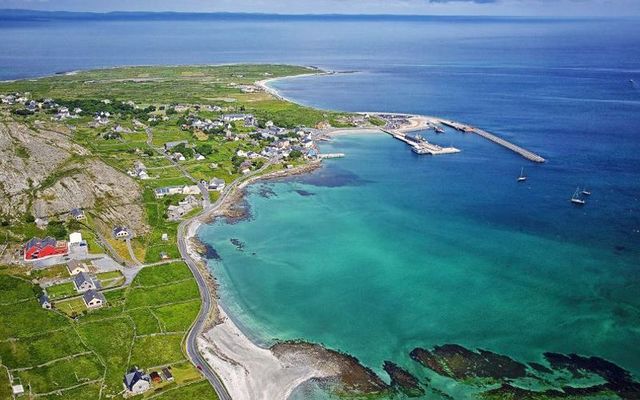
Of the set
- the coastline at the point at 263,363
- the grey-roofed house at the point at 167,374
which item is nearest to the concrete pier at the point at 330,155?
the coastline at the point at 263,363

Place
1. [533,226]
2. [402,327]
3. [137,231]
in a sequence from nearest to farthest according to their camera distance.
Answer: [402,327] → [137,231] → [533,226]

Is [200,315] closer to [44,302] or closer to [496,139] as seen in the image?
[44,302]

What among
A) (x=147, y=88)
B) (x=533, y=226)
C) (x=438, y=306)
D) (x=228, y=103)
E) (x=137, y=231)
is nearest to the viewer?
(x=438, y=306)

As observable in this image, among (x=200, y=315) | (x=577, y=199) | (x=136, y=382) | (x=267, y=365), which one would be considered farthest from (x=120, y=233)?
(x=577, y=199)

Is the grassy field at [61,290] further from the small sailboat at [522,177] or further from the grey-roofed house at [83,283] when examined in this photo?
the small sailboat at [522,177]

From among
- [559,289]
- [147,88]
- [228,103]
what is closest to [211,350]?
[559,289]

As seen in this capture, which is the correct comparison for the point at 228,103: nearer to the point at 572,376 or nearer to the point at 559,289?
the point at 559,289

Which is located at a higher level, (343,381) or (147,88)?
(147,88)
